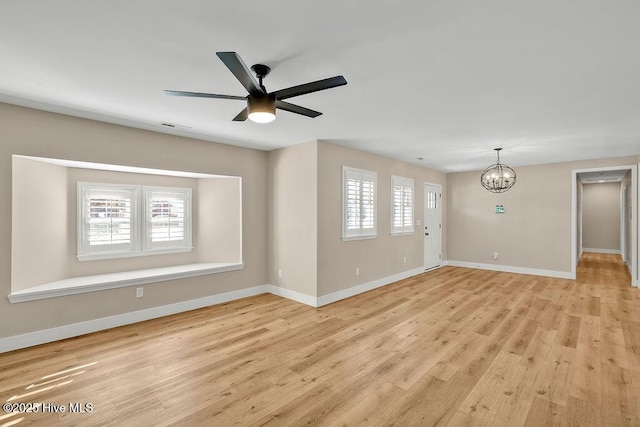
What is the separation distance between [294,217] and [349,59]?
3042mm

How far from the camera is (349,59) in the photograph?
86.7 inches

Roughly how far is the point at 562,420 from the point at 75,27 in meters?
4.08

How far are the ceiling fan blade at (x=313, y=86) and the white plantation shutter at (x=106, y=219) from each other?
11.2 feet

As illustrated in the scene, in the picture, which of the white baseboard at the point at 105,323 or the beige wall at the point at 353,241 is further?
the beige wall at the point at 353,241

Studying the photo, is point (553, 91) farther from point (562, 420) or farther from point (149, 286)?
point (149, 286)

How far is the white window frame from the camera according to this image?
6082mm

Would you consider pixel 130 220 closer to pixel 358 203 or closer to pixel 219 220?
pixel 219 220

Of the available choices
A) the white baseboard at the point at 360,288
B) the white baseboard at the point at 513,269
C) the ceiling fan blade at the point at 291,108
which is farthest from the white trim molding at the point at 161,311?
the ceiling fan blade at the point at 291,108

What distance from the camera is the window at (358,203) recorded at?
5031 millimetres

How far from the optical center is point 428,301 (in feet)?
15.8

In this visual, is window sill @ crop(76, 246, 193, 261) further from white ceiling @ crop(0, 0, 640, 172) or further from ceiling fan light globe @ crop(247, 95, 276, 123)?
ceiling fan light globe @ crop(247, 95, 276, 123)

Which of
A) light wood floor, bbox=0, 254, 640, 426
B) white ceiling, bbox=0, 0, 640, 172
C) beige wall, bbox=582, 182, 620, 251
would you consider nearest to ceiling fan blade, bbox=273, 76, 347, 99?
white ceiling, bbox=0, 0, 640, 172

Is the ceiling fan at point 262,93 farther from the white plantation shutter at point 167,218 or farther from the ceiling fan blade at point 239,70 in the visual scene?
the white plantation shutter at point 167,218

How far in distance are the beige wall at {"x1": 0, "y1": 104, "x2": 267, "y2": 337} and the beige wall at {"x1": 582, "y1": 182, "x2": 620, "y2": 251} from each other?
11.6 meters
